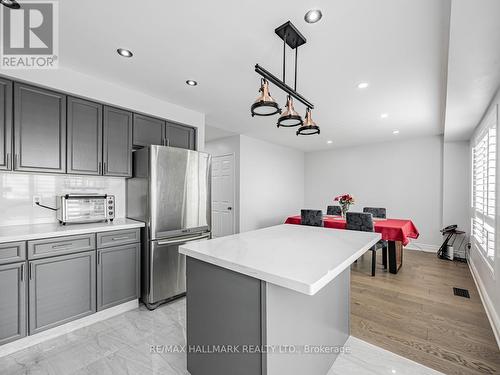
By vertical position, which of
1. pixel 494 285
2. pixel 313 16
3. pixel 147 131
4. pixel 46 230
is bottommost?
pixel 494 285

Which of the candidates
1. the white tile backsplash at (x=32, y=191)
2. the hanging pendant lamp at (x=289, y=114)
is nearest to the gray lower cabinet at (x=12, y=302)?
the white tile backsplash at (x=32, y=191)

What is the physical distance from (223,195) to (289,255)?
4095 millimetres

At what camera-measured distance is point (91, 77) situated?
244cm

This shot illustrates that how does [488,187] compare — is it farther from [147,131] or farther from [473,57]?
[147,131]

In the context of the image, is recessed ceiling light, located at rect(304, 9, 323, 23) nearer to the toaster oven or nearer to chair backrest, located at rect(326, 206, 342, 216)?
the toaster oven

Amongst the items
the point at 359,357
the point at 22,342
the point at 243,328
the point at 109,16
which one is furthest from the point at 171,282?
the point at 109,16

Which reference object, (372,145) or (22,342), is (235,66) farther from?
(372,145)

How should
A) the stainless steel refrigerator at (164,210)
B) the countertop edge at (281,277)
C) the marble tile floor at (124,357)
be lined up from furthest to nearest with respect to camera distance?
the stainless steel refrigerator at (164,210) < the marble tile floor at (124,357) < the countertop edge at (281,277)

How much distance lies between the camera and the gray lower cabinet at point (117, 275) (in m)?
2.27

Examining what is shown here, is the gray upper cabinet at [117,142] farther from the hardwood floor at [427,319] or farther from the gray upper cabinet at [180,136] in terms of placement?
the hardwood floor at [427,319]

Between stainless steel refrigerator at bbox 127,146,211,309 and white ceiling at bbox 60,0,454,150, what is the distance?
85 cm

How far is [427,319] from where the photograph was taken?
91.3 inches

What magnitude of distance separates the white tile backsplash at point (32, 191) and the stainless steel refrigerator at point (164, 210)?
51 centimetres

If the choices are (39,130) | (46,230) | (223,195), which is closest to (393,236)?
(223,195)
